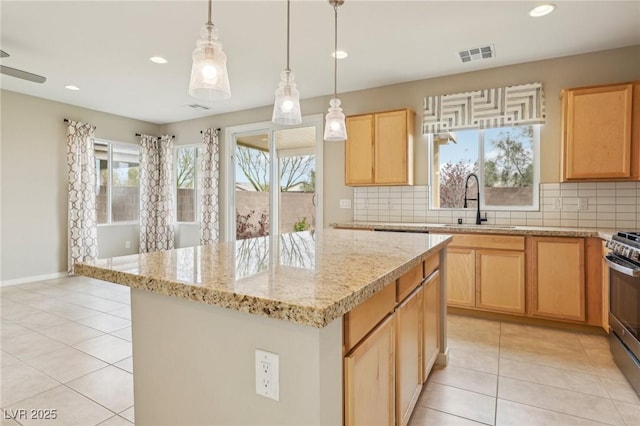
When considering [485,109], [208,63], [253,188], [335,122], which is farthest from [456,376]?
[253,188]

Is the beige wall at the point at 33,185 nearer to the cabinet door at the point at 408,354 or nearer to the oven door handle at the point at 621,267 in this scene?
the cabinet door at the point at 408,354

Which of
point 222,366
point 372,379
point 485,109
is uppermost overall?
point 485,109

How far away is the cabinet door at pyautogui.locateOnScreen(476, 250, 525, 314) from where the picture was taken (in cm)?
320

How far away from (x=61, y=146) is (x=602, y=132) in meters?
6.70

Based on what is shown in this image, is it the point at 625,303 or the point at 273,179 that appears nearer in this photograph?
the point at 625,303

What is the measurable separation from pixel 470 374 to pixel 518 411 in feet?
1.38

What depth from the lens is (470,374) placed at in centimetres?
233

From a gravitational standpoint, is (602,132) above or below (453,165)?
above

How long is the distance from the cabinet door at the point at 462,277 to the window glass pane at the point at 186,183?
15.5ft

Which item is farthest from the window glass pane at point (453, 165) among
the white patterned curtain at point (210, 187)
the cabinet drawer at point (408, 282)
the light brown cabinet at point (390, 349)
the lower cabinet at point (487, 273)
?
the white patterned curtain at point (210, 187)

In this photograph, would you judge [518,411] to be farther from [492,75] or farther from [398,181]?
[492,75]

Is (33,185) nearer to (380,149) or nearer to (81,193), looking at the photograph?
(81,193)

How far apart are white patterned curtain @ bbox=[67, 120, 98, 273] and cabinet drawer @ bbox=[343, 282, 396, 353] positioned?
532 cm

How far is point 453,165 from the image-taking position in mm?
4125
